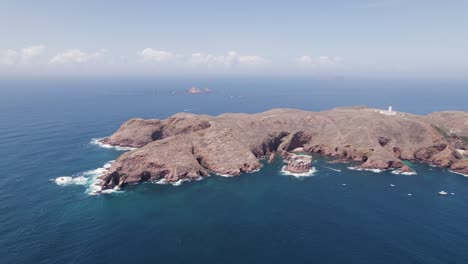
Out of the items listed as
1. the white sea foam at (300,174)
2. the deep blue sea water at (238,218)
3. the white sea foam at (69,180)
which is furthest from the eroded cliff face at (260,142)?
the white sea foam at (300,174)

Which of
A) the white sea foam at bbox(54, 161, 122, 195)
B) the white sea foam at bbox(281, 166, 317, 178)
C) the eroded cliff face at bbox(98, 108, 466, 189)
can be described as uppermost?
the eroded cliff face at bbox(98, 108, 466, 189)

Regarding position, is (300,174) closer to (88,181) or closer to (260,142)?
(260,142)

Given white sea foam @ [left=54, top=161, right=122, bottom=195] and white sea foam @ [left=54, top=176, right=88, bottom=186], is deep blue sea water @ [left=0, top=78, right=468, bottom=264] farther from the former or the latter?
white sea foam @ [left=54, top=176, right=88, bottom=186]

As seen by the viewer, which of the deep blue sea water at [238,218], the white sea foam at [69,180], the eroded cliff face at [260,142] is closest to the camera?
the deep blue sea water at [238,218]

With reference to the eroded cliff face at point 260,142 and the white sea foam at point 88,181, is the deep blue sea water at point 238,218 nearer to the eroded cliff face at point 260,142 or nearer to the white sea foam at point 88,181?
the white sea foam at point 88,181

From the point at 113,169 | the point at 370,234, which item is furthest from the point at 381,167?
A: the point at 113,169

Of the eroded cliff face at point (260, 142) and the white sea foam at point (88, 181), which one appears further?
the eroded cliff face at point (260, 142)

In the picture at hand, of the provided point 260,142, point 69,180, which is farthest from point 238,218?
point 69,180

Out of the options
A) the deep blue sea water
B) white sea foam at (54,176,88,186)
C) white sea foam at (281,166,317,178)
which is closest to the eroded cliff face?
the deep blue sea water
